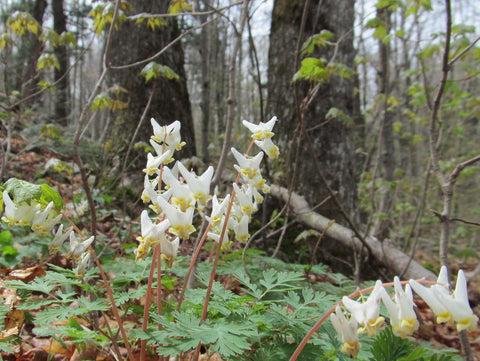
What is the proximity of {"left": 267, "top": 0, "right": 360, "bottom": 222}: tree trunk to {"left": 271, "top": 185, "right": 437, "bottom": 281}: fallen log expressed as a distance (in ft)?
1.20

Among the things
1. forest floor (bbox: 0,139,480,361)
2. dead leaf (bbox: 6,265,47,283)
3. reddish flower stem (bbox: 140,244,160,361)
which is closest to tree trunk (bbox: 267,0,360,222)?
forest floor (bbox: 0,139,480,361)

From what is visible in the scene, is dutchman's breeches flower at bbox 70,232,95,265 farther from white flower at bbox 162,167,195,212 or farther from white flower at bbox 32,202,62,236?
white flower at bbox 162,167,195,212

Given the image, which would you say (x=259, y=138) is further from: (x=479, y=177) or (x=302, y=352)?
(x=479, y=177)

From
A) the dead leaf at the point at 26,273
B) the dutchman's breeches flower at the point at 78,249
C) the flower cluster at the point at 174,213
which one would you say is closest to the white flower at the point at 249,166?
the flower cluster at the point at 174,213

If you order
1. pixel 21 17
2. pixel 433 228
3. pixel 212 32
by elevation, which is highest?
pixel 212 32

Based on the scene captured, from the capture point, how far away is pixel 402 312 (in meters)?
0.98

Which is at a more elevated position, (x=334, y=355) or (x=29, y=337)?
(x=334, y=355)

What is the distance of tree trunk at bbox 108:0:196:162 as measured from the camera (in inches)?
196

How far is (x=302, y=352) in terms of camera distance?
3.92ft

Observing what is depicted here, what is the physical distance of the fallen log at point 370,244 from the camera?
3346 mm

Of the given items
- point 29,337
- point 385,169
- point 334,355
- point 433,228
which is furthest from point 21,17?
point 433,228

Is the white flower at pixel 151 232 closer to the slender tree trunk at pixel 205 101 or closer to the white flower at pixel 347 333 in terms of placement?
the white flower at pixel 347 333

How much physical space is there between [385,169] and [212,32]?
30.4 feet

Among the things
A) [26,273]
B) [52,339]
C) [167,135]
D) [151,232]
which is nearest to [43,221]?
[151,232]
